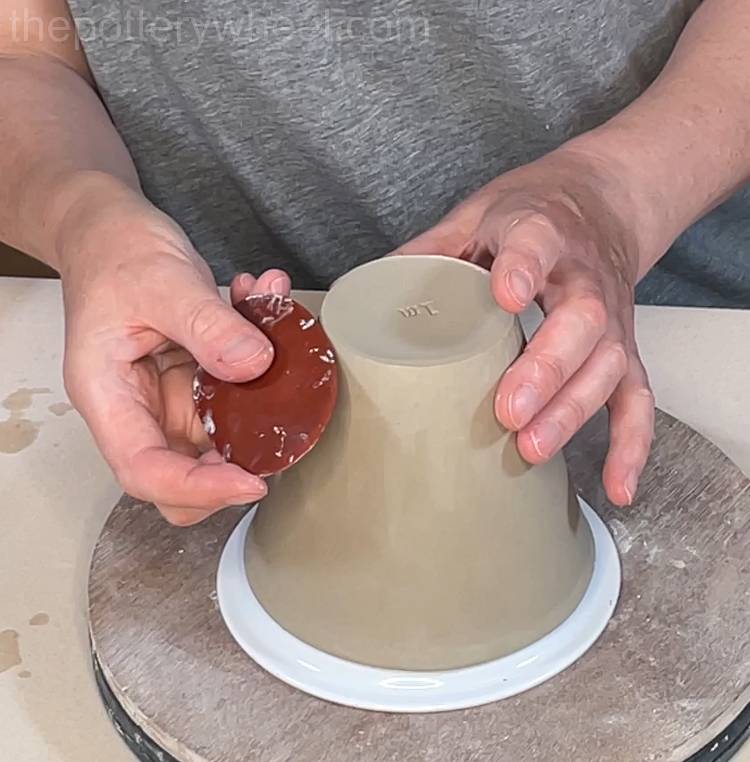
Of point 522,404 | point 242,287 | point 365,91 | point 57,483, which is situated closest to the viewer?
point 522,404

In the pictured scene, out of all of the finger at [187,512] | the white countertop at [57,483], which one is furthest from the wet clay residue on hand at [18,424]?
the finger at [187,512]

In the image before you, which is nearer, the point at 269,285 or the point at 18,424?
the point at 269,285

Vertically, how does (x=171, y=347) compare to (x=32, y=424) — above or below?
above

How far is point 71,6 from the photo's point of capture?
39.2 inches

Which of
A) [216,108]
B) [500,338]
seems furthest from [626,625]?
[216,108]

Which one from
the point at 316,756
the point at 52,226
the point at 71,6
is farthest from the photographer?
the point at 71,6

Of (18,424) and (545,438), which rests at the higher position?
(545,438)

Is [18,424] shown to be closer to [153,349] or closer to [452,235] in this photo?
[153,349]

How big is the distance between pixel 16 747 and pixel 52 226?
34 cm

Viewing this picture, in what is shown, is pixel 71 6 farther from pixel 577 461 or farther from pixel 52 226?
pixel 577 461

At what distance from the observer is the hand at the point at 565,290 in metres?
0.63

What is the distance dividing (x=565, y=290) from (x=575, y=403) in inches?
2.6

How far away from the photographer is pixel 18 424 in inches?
34.6

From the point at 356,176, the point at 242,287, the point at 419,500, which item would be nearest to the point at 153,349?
the point at 242,287
